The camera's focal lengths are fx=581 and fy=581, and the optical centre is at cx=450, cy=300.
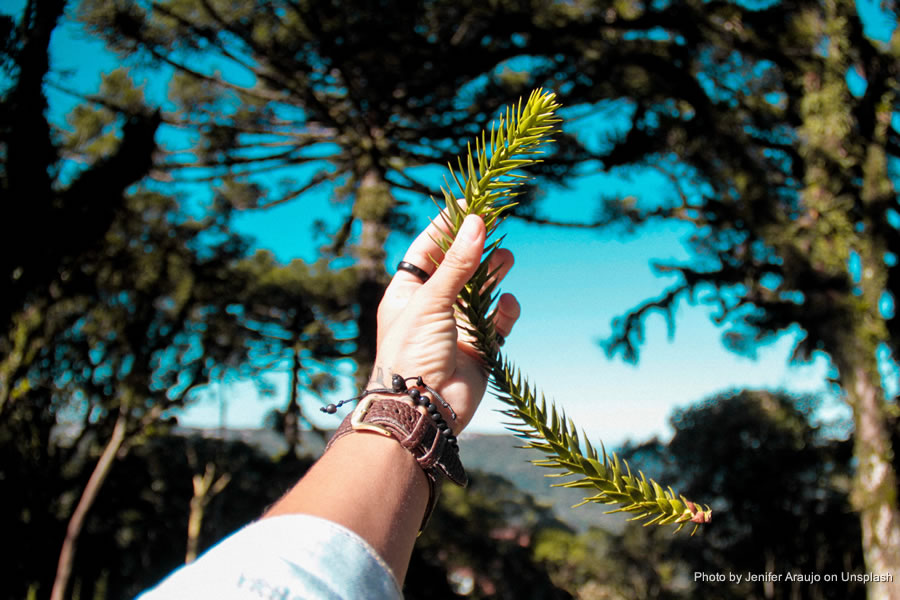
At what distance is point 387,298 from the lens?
35.9 inches

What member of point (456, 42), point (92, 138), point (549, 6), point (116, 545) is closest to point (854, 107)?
point (549, 6)

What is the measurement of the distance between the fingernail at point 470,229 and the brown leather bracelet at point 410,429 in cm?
23

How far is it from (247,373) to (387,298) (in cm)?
1187

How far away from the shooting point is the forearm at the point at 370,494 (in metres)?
0.58

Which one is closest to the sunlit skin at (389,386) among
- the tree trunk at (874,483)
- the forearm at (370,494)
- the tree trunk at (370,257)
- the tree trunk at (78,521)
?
the forearm at (370,494)

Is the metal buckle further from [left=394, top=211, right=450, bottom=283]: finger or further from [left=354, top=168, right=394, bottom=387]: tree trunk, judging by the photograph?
[left=354, top=168, right=394, bottom=387]: tree trunk

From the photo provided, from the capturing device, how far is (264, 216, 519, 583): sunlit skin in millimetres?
593

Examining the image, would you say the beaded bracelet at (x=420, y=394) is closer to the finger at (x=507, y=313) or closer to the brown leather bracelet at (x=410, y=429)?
the brown leather bracelet at (x=410, y=429)

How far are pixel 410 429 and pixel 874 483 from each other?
6.65 metres

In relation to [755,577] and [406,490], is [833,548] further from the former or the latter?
[406,490]

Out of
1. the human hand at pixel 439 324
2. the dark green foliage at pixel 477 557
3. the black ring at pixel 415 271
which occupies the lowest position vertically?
the dark green foliage at pixel 477 557

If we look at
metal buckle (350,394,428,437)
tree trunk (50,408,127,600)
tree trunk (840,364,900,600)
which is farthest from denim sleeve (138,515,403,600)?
tree trunk (50,408,127,600)

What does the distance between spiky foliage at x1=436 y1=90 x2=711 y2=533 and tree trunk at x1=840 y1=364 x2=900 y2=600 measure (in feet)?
21.0

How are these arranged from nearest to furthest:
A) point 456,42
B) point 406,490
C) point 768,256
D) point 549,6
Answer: point 406,490 < point 456,42 < point 549,6 < point 768,256
